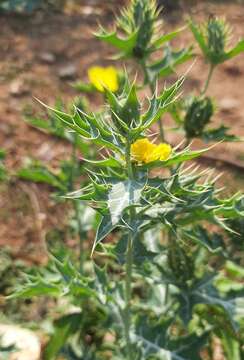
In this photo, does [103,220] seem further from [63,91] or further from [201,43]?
[63,91]

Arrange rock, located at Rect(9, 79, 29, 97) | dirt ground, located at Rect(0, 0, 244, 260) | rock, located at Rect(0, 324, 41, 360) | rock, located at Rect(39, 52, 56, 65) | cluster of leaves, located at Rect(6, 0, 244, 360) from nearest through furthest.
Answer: cluster of leaves, located at Rect(6, 0, 244, 360)
rock, located at Rect(0, 324, 41, 360)
dirt ground, located at Rect(0, 0, 244, 260)
rock, located at Rect(9, 79, 29, 97)
rock, located at Rect(39, 52, 56, 65)

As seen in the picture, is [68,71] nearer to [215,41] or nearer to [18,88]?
[18,88]

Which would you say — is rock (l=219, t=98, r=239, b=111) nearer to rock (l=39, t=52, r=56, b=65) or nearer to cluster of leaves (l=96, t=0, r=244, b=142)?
rock (l=39, t=52, r=56, b=65)

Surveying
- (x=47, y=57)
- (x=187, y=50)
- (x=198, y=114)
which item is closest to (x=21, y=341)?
(x=198, y=114)

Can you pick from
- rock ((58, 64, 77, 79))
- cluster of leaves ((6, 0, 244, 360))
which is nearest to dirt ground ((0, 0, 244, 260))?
rock ((58, 64, 77, 79))

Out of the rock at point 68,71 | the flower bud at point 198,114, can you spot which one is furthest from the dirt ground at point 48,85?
the flower bud at point 198,114

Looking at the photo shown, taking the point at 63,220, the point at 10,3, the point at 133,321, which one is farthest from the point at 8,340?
the point at 10,3
